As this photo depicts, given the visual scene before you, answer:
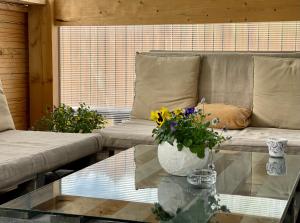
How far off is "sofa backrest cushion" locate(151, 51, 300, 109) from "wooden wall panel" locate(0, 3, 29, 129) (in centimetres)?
159

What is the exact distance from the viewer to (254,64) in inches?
158

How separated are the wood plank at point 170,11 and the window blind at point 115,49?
15 cm

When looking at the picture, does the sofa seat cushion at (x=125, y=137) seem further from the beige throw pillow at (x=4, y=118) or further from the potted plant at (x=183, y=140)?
the potted plant at (x=183, y=140)

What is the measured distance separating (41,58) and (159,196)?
9.82 ft

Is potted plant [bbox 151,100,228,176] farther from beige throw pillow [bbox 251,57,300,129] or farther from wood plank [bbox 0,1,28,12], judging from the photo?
wood plank [bbox 0,1,28,12]

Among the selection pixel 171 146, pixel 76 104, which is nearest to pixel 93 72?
pixel 76 104

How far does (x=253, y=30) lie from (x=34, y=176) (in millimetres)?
2354

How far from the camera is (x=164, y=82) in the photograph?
A: 418 cm

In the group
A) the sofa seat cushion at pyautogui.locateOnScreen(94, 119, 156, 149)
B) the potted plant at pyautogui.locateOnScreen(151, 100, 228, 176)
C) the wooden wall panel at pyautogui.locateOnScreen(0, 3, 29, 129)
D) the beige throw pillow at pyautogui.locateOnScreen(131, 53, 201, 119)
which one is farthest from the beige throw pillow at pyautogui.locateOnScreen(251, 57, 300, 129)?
the wooden wall panel at pyautogui.locateOnScreen(0, 3, 29, 129)

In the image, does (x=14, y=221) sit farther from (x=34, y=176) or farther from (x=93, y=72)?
(x=93, y=72)

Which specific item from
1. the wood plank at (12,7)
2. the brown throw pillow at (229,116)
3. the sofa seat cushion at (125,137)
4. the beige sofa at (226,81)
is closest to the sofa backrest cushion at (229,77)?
the beige sofa at (226,81)

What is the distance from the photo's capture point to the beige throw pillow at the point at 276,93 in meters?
3.82

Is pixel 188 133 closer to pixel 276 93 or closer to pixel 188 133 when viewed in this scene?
pixel 188 133

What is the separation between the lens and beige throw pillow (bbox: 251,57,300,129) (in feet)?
12.5
